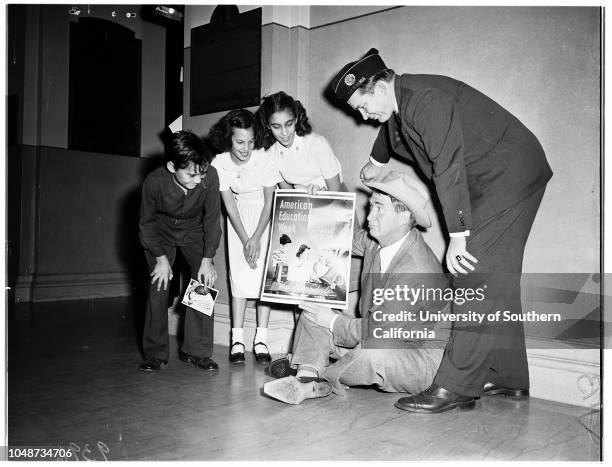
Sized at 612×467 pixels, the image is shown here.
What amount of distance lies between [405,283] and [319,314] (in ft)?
1.32

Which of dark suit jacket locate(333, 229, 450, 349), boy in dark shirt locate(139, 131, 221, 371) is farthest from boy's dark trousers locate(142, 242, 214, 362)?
dark suit jacket locate(333, 229, 450, 349)

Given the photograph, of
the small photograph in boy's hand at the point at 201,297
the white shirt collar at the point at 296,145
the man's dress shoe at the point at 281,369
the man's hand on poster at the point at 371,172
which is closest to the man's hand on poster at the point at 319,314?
the man's dress shoe at the point at 281,369

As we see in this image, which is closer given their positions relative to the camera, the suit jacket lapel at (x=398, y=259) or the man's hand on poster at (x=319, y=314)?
the suit jacket lapel at (x=398, y=259)

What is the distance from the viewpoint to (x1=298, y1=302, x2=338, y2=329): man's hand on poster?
2.20 metres

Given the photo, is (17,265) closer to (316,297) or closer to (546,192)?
(316,297)

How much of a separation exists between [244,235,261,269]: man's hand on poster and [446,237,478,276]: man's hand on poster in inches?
45.7

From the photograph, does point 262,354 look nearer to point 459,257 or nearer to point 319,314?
point 319,314

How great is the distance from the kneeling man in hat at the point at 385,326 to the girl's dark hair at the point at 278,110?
595mm

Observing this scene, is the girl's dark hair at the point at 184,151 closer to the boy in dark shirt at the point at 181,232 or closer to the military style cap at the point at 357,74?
the boy in dark shirt at the point at 181,232

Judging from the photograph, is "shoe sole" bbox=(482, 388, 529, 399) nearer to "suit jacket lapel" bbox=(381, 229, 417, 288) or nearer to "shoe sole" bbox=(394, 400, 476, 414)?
"shoe sole" bbox=(394, 400, 476, 414)

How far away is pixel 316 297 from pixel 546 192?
3.43 feet

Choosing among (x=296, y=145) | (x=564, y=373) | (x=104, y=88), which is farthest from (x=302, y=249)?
(x=104, y=88)

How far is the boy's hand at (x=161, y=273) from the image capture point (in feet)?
8.31

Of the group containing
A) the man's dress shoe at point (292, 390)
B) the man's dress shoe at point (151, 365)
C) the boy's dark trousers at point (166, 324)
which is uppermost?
the boy's dark trousers at point (166, 324)
